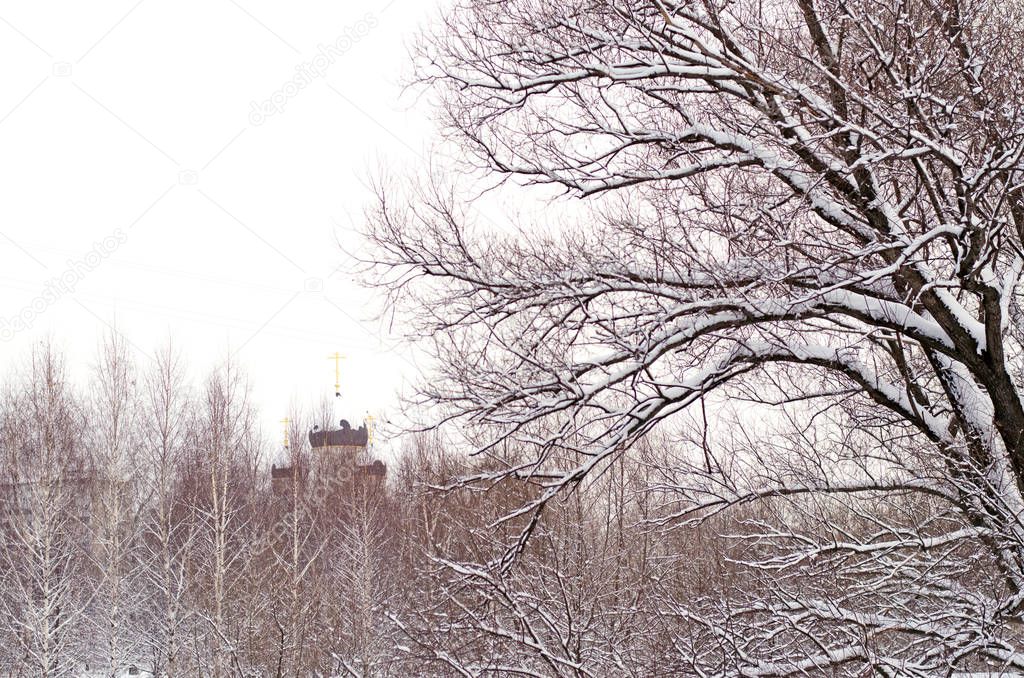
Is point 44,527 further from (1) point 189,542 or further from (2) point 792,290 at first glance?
(2) point 792,290

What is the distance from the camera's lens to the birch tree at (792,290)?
201 inches

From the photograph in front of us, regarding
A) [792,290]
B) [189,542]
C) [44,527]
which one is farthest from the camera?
[189,542]

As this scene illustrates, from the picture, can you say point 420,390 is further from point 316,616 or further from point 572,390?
point 316,616

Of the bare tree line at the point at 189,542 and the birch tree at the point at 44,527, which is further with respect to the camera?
the birch tree at the point at 44,527

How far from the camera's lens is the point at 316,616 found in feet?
95.3

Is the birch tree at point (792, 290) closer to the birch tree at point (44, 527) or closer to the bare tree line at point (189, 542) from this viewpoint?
the bare tree line at point (189, 542)

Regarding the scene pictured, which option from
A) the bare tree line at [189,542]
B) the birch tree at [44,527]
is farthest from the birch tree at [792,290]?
the birch tree at [44,527]

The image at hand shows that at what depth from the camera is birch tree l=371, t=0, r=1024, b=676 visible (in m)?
5.11

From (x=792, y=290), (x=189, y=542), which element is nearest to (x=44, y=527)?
(x=189, y=542)

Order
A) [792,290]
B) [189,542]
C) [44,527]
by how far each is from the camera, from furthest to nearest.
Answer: [189,542] → [44,527] → [792,290]

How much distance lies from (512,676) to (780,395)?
3.02 meters

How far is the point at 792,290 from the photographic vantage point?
239 inches

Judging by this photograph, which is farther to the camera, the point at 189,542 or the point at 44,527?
the point at 189,542

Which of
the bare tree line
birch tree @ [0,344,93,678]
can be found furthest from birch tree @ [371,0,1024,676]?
birch tree @ [0,344,93,678]
